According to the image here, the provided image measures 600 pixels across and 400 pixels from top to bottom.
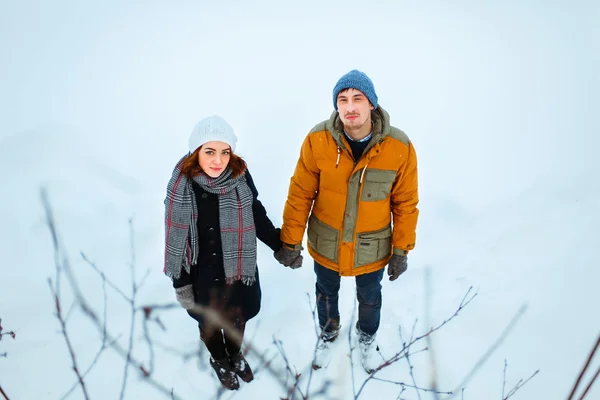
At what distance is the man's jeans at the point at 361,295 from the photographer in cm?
256

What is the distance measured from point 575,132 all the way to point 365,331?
13.2ft

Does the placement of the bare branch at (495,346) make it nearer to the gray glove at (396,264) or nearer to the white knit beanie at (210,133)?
the gray glove at (396,264)

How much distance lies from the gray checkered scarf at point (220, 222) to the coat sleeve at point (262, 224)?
87 mm

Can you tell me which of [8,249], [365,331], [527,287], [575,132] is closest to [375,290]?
[365,331]

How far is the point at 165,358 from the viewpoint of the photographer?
283cm

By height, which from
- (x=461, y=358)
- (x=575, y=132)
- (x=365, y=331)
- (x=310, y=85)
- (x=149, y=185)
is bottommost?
(x=461, y=358)

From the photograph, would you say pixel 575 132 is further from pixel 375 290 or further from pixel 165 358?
pixel 165 358

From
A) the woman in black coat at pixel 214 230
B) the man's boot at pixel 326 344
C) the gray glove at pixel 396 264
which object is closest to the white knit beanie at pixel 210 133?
the woman in black coat at pixel 214 230

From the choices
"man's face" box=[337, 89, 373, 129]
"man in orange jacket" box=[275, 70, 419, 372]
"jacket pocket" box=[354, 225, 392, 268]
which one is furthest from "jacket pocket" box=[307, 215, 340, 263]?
"man's face" box=[337, 89, 373, 129]

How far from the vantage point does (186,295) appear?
220 cm

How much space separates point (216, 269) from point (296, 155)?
2.44 m

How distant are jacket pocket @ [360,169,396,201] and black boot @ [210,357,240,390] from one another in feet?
4.95

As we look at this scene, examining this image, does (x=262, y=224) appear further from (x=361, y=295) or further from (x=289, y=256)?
(x=361, y=295)

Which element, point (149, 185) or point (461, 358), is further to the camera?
point (149, 185)
